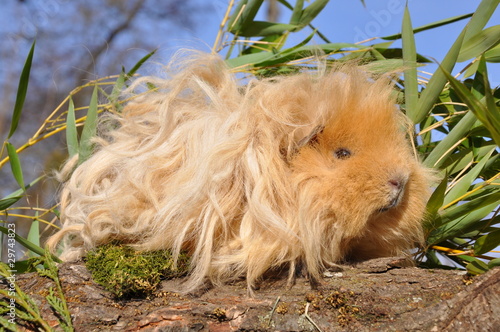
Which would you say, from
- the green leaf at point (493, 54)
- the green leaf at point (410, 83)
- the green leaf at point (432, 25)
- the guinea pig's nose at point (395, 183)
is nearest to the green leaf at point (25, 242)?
the guinea pig's nose at point (395, 183)

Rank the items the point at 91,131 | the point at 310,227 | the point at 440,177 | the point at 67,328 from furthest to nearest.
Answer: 1. the point at 91,131
2. the point at 440,177
3. the point at 310,227
4. the point at 67,328

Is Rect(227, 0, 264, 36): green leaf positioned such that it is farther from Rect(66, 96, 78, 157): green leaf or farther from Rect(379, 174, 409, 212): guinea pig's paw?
Rect(379, 174, 409, 212): guinea pig's paw

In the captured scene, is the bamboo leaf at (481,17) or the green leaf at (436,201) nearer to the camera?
the green leaf at (436,201)

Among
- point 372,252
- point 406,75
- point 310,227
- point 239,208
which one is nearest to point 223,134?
point 239,208

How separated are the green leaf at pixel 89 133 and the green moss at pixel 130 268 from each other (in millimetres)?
437

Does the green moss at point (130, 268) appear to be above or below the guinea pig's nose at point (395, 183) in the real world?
below

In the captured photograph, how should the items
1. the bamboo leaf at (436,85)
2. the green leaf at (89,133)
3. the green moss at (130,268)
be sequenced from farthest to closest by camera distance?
1. the green leaf at (89,133)
2. the bamboo leaf at (436,85)
3. the green moss at (130,268)

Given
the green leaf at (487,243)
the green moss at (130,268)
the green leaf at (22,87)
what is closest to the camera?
the green moss at (130,268)

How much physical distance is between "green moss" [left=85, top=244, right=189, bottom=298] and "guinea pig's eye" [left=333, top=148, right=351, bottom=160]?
46 cm

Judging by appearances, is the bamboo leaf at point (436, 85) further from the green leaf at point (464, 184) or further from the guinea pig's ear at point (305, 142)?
the guinea pig's ear at point (305, 142)

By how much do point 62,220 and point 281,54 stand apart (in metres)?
0.91

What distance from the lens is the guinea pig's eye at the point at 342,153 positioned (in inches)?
42.2

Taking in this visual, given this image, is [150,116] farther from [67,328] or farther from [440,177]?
[440,177]

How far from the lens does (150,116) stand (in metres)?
1.34
